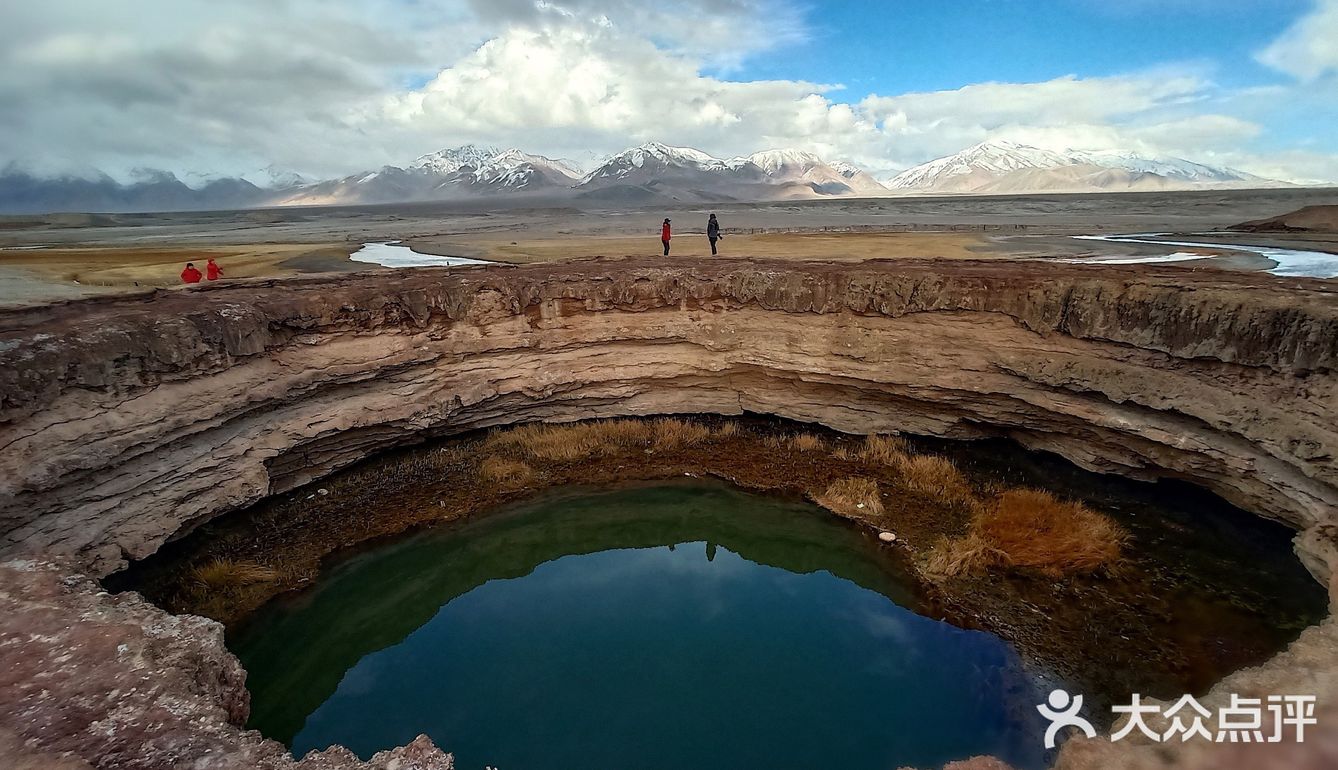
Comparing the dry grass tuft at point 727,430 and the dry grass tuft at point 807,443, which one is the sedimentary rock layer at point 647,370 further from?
the dry grass tuft at point 807,443

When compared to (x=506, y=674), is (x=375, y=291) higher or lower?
higher

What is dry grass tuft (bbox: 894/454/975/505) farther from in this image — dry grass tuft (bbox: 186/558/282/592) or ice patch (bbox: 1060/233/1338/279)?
dry grass tuft (bbox: 186/558/282/592)

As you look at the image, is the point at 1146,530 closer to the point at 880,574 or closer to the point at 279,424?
the point at 880,574

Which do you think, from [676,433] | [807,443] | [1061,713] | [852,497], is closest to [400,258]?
[676,433]

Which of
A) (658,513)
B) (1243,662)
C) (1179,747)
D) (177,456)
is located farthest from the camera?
(658,513)

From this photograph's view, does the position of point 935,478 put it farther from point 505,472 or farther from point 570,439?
point 505,472

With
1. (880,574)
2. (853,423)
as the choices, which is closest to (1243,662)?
(880,574)
